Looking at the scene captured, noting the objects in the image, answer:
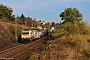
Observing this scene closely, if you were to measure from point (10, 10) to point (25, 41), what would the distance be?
35882 millimetres

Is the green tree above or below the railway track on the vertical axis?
above

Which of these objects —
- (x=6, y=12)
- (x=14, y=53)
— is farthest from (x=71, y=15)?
(x=14, y=53)

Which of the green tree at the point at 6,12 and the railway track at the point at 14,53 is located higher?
the green tree at the point at 6,12

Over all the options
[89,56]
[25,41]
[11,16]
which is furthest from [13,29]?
[89,56]

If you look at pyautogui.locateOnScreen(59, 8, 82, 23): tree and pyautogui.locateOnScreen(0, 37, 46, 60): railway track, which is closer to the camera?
pyautogui.locateOnScreen(0, 37, 46, 60): railway track

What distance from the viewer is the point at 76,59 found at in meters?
15.3

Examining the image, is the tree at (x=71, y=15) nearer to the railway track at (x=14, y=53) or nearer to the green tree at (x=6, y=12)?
the green tree at (x=6, y=12)

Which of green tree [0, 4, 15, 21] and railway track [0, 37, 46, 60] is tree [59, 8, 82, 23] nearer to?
green tree [0, 4, 15, 21]

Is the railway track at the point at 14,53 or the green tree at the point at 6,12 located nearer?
the railway track at the point at 14,53

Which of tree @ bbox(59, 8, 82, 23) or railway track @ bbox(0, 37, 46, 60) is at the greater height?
tree @ bbox(59, 8, 82, 23)

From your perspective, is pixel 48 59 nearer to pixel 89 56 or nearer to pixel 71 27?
pixel 89 56

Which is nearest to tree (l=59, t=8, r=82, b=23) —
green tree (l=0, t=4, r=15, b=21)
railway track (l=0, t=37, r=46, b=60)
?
green tree (l=0, t=4, r=15, b=21)

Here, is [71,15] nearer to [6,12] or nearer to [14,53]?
[6,12]

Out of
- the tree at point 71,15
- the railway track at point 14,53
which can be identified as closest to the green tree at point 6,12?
the tree at point 71,15
